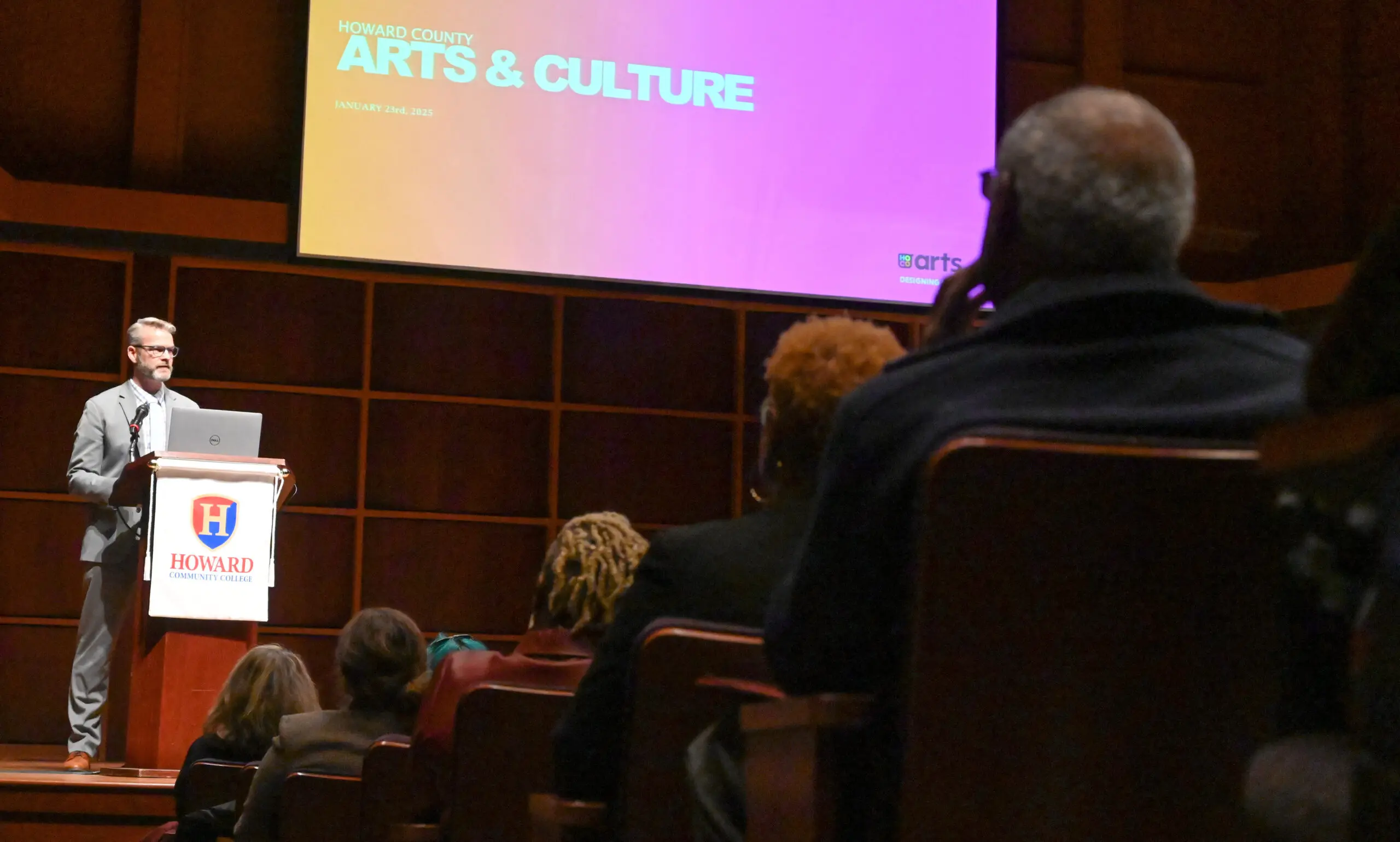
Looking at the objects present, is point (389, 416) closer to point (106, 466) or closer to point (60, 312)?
point (60, 312)

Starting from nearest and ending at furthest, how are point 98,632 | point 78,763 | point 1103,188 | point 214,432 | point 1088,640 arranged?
point 1088,640, point 1103,188, point 214,432, point 78,763, point 98,632

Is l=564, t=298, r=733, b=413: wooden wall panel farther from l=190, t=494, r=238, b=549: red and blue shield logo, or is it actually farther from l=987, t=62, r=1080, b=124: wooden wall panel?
l=190, t=494, r=238, b=549: red and blue shield logo

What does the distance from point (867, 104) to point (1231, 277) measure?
2.45m

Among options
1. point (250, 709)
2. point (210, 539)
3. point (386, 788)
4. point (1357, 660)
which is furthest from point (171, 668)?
point (1357, 660)

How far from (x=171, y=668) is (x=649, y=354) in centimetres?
316

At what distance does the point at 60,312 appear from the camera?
6.26 metres

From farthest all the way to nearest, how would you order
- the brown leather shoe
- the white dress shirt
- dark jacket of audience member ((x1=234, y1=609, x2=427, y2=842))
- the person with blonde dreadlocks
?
1. the white dress shirt
2. the brown leather shoe
3. dark jacket of audience member ((x1=234, y1=609, x2=427, y2=842))
4. the person with blonde dreadlocks

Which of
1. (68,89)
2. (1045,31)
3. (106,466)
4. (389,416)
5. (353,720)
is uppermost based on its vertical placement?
(1045,31)

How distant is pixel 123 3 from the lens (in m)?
6.63

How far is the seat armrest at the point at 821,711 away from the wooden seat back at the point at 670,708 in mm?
214

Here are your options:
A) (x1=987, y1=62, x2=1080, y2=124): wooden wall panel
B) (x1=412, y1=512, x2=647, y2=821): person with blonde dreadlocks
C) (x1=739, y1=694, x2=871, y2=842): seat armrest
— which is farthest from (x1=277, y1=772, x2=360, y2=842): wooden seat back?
(x1=987, y1=62, x2=1080, y2=124): wooden wall panel

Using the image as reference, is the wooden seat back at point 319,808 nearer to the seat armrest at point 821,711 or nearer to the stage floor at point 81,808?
the stage floor at point 81,808

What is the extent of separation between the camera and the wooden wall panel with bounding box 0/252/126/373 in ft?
20.3

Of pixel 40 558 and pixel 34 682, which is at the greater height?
pixel 40 558
